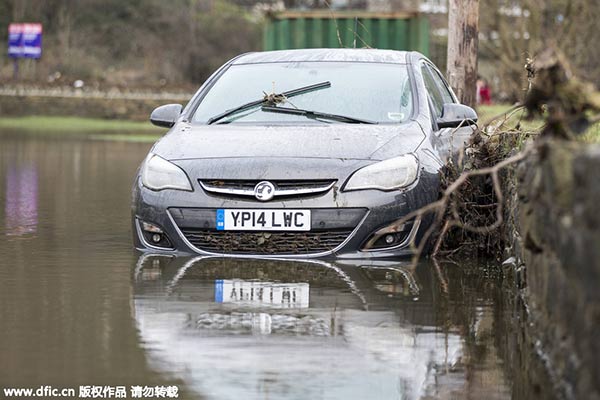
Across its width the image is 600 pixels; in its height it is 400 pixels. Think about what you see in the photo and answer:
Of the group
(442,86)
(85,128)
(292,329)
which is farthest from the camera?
(85,128)

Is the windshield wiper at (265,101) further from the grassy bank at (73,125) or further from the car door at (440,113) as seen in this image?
the grassy bank at (73,125)

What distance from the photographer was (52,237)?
9.48 m

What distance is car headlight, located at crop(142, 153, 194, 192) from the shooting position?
779cm

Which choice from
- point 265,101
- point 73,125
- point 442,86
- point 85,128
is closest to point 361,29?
point 442,86

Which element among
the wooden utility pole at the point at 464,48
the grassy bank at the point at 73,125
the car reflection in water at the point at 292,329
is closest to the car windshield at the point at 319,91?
the car reflection in water at the point at 292,329

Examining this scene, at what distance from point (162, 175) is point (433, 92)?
7.65 ft

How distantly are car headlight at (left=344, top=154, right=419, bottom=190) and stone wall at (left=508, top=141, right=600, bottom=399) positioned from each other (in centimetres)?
199

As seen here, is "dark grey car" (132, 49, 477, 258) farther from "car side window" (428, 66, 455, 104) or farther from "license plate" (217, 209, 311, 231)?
"car side window" (428, 66, 455, 104)

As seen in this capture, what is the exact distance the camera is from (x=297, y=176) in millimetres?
7570

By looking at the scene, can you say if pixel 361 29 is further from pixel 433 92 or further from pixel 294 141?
pixel 294 141

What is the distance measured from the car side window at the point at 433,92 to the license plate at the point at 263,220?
5.42ft

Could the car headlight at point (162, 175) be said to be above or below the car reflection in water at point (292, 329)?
above

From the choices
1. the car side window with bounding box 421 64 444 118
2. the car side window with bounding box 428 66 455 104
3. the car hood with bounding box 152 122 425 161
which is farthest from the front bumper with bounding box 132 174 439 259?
the car side window with bounding box 428 66 455 104

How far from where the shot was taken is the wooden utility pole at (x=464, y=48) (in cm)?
1291
